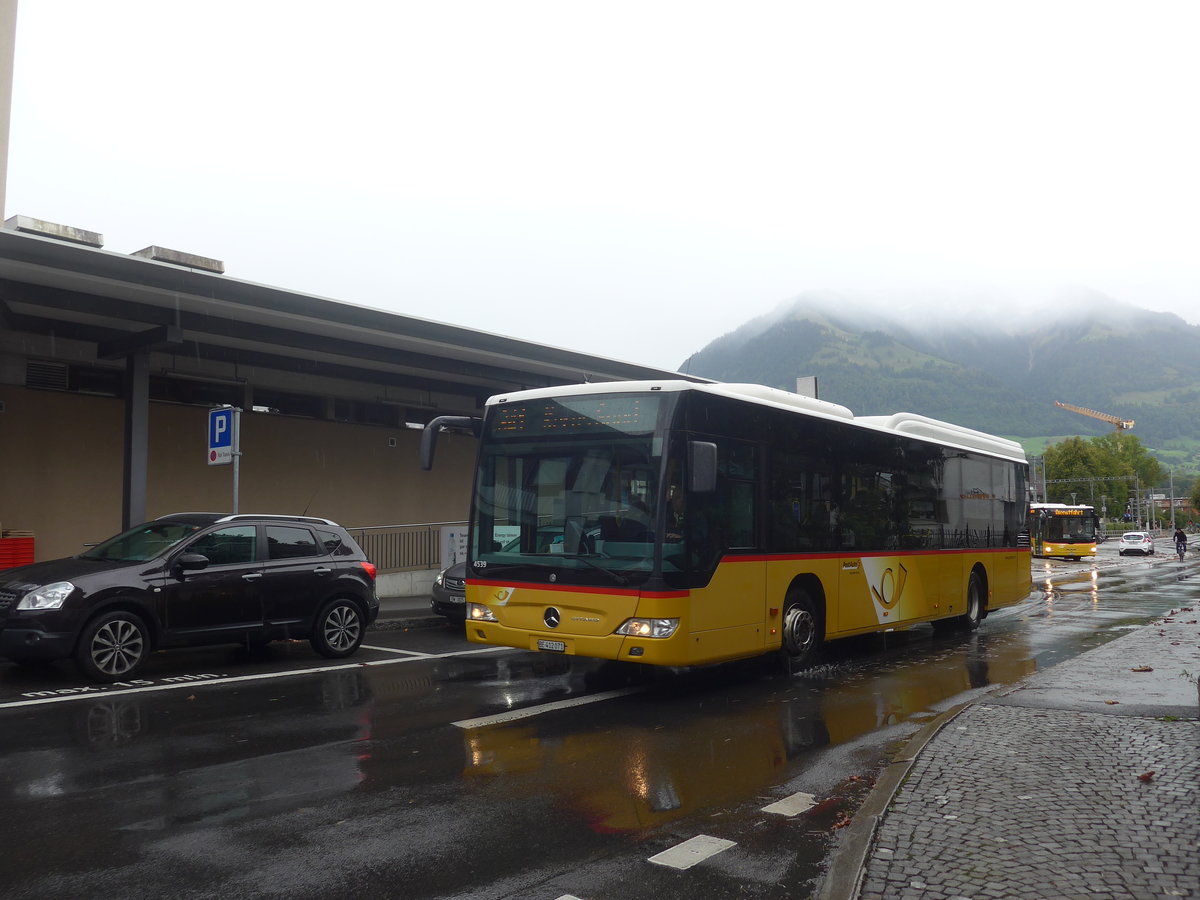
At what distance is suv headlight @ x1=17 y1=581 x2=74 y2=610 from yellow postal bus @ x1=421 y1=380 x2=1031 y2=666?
3615mm

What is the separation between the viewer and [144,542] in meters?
10.2

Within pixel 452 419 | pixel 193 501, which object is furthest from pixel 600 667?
pixel 193 501

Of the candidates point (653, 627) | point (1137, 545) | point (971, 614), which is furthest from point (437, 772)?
point (1137, 545)

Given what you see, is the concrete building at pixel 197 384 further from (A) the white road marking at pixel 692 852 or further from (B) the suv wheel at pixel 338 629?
(A) the white road marking at pixel 692 852

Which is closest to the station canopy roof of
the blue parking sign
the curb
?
the blue parking sign

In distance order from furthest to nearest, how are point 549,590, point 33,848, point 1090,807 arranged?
point 549,590
point 1090,807
point 33,848

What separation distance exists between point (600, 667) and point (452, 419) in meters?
3.43

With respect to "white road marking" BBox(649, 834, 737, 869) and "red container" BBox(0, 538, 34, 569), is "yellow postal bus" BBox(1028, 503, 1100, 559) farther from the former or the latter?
"white road marking" BBox(649, 834, 737, 869)

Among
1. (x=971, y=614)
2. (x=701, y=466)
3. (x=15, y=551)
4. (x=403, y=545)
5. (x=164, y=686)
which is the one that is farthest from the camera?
(x=403, y=545)

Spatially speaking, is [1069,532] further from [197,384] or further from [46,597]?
[46,597]

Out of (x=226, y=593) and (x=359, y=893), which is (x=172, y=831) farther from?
(x=226, y=593)

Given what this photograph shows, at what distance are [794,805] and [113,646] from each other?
7081 mm

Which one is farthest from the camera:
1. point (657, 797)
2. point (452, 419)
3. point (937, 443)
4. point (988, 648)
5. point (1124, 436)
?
point (1124, 436)

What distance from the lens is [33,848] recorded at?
4691mm
